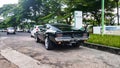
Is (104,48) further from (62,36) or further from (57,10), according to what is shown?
(57,10)

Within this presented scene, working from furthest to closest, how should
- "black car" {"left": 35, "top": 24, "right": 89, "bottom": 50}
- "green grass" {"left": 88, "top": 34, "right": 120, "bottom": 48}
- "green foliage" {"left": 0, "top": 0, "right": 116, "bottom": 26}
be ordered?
"green foliage" {"left": 0, "top": 0, "right": 116, "bottom": 26}, "green grass" {"left": 88, "top": 34, "right": 120, "bottom": 48}, "black car" {"left": 35, "top": 24, "right": 89, "bottom": 50}

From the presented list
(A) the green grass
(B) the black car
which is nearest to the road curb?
(A) the green grass

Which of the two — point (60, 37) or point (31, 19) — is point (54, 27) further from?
point (31, 19)

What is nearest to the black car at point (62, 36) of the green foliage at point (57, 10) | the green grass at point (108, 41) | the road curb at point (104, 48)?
the road curb at point (104, 48)

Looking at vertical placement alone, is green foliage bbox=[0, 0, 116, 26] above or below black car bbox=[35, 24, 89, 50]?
above

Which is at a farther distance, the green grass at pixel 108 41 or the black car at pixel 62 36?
the green grass at pixel 108 41

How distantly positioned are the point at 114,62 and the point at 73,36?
352 centimetres

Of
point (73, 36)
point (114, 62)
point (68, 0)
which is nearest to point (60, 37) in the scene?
point (73, 36)

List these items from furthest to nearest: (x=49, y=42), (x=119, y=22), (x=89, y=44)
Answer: (x=119, y=22)
(x=89, y=44)
(x=49, y=42)

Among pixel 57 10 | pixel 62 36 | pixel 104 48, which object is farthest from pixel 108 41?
pixel 57 10

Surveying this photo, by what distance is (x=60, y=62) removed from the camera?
8.30 meters

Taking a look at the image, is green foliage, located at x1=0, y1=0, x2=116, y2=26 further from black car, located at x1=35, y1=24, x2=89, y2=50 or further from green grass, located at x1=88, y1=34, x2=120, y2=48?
black car, located at x1=35, y1=24, x2=89, y2=50

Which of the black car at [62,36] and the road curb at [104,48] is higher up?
the black car at [62,36]

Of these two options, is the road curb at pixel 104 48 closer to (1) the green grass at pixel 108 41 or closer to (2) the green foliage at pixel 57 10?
(1) the green grass at pixel 108 41
